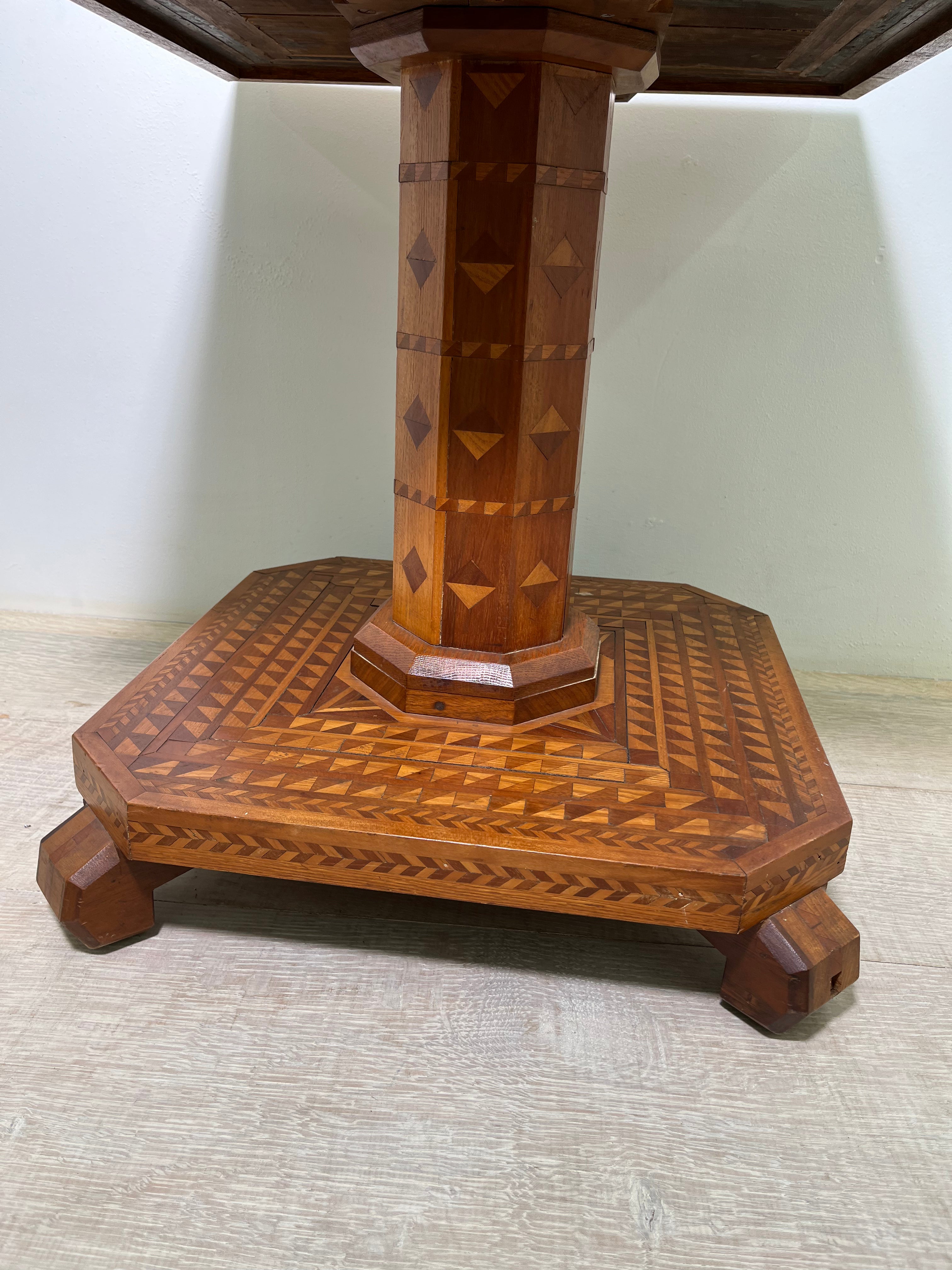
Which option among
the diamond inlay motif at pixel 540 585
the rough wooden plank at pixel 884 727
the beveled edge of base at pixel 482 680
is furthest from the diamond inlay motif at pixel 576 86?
the rough wooden plank at pixel 884 727

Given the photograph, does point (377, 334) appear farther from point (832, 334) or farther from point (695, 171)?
point (832, 334)

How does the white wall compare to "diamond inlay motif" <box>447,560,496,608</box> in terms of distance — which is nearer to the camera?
"diamond inlay motif" <box>447,560,496,608</box>

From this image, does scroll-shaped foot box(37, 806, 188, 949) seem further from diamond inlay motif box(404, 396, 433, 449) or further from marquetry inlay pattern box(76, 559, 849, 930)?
diamond inlay motif box(404, 396, 433, 449)

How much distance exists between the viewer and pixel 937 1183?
1239mm

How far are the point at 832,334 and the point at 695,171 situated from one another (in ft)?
1.78

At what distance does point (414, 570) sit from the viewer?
1.82 metres

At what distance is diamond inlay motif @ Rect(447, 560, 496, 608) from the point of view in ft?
5.70

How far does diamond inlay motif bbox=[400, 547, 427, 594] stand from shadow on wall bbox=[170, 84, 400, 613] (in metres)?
0.94

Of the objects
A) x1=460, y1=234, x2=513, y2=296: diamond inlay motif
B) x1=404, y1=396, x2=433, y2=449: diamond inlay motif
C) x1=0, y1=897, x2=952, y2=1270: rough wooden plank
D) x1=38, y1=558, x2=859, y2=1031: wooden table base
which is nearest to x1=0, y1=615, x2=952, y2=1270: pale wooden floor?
x1=0, y1=897, x2=952, y2=1270: rough wooden plank

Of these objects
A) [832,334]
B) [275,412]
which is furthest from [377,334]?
[832,334]

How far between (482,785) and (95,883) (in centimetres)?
63

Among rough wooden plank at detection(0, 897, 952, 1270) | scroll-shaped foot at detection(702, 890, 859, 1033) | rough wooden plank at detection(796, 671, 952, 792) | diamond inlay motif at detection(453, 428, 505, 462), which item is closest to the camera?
rough wooden plank at detection(0, 897, 952, 1270)

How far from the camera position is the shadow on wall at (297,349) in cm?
247

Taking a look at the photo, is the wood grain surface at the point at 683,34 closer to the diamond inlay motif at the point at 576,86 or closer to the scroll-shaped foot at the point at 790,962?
the diamond inlay motif at the point at 576,86
